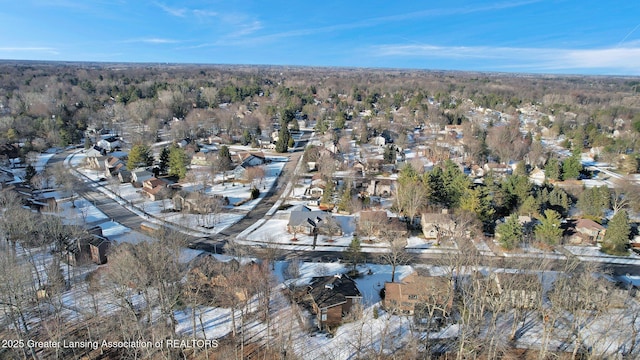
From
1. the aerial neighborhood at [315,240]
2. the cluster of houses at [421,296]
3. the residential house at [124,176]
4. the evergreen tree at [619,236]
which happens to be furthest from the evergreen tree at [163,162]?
the evergreen tree at [619,236]

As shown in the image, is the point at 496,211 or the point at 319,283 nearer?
the point at 319,283

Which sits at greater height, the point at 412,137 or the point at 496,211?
the point at 412,137

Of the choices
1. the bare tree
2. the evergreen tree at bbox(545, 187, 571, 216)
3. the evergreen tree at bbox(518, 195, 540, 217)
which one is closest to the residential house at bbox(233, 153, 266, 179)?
the bare tree

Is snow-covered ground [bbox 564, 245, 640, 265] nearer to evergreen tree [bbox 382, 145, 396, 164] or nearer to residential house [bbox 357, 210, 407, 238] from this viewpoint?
residential house [bbox 357, 210, 407, 238]

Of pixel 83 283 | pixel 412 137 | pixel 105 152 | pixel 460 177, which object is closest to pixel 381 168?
pixel 460 177

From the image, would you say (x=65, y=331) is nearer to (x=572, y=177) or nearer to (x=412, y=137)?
(x=572, y=177)

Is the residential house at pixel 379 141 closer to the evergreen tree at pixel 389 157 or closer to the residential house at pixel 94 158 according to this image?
the evergreen tree at pixel 389 157
